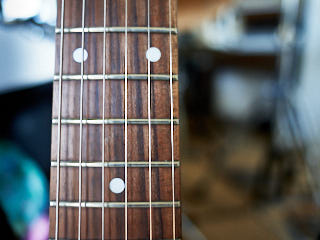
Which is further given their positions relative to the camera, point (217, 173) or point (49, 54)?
point (217, 173)

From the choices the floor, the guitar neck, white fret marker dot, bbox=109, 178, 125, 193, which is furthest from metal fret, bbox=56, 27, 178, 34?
the floor

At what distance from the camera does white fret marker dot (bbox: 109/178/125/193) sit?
1.27 feet

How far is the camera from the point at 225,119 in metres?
3.23

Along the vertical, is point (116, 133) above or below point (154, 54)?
below

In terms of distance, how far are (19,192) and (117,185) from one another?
381mm

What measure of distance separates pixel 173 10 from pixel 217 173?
5.26 feet

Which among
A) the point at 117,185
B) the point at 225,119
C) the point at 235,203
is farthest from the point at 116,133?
the point at 225,119

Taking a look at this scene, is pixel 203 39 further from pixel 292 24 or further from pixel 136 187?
pixel 136 187

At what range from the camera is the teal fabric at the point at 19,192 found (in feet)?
2.13

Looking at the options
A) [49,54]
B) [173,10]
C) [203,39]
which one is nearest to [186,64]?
[203,39]

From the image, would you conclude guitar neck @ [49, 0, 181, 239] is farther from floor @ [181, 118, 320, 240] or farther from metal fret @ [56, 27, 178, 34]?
floor @ [181, 118, 320, 240]

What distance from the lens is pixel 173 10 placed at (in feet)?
1.31

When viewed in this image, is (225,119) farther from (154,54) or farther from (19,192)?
(154,54)

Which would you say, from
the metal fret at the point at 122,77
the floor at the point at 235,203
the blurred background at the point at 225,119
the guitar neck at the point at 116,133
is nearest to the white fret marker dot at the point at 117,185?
the guitar neck at the point at 116,133
